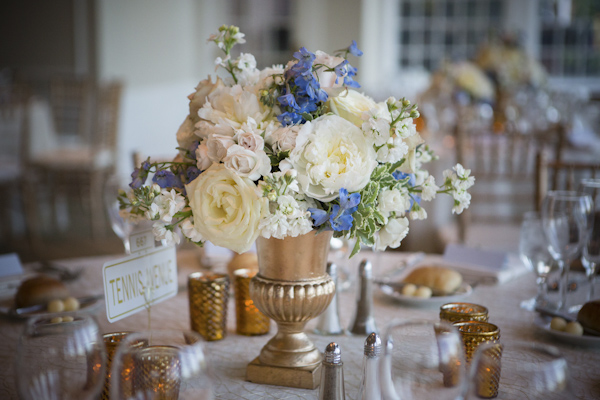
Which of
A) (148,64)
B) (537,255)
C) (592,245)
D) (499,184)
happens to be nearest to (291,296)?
(537,255)

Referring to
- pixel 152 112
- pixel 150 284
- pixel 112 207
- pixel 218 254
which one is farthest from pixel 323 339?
pixel 152 112

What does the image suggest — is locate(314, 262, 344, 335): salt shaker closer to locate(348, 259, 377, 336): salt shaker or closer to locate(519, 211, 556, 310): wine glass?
locate(348, 259, 377, 336): salt shaker

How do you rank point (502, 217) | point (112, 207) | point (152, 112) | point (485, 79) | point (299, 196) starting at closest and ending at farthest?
point (299, 196) < point (112, 207) < point (502, 217) < point (485, 79) < point (152, 112)

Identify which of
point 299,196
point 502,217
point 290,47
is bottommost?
point 502,217

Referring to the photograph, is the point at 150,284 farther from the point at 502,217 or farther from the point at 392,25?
the point at 392,25

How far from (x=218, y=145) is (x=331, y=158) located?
0.14 meters

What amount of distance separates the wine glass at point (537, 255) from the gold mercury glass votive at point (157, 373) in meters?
0.80

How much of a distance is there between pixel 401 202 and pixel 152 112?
18.7 ft

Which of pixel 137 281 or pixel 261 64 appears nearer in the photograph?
pixel 137 281

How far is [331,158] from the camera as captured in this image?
752 mm

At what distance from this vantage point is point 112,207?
1339 millimetres

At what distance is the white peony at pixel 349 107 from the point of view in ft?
2.60

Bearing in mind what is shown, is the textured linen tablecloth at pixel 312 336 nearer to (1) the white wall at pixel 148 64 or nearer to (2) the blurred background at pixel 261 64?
(2) the blurred background at pixel 261 64

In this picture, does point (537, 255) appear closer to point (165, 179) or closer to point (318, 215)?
point (318, 215)
